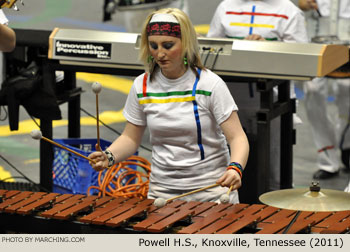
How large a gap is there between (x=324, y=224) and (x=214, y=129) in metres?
0.87

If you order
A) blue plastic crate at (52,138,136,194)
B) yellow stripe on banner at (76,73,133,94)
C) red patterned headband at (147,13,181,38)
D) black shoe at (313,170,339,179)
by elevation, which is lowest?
black shoe at (313,170,339,179)

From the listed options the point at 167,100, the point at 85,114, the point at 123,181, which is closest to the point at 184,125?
the point at 167,100

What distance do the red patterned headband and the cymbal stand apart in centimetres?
106

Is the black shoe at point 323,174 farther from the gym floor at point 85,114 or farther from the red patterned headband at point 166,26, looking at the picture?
the red patterned headband at point 166,26

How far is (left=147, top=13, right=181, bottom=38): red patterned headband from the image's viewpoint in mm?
4703

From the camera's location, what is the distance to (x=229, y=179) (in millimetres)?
4465

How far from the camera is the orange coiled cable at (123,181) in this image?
234 inches

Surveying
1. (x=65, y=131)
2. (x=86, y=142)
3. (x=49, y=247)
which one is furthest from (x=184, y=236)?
(x=65, y=131)

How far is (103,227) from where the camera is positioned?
4.48m

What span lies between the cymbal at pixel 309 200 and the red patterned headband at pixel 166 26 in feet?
3.48

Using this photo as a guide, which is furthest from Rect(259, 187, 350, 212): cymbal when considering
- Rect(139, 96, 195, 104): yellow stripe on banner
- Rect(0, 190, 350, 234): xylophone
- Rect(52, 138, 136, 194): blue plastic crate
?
Rect(52, 138, 136, 194): blue plastic crate

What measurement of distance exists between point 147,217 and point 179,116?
0.61 meters

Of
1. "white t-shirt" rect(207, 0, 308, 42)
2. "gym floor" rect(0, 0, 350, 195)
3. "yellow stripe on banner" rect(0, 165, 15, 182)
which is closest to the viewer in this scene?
"white t-shirt" rect(207, 0, 308, 42)

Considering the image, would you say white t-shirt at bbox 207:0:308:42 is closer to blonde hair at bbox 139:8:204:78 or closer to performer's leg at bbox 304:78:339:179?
performer's leg at bbox 304:78:339:179
